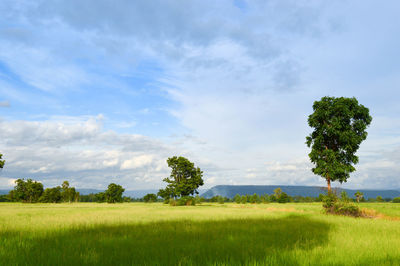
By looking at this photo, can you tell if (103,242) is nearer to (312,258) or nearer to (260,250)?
(260,250)

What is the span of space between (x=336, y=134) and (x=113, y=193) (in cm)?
8136

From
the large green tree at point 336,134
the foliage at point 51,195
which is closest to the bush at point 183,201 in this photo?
the large green tree at point 336,134

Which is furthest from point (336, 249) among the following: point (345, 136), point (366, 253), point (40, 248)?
point (345, 136)

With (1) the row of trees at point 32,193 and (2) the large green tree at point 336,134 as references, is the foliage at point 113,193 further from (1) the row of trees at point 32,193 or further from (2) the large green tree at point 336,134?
(2) the large green tree at point 336,134

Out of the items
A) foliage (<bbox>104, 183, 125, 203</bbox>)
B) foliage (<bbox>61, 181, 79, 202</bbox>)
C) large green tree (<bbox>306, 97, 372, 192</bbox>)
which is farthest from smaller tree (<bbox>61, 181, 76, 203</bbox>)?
large green tree (<bbox>306, 97, 372, 192</bbox>)

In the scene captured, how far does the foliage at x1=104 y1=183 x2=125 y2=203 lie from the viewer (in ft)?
297

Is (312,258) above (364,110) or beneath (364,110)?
beneath

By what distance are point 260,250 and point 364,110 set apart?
105 ft

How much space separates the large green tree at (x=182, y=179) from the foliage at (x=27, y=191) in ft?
214

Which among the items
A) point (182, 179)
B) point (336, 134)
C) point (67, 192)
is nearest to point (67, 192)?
point (67, 192)

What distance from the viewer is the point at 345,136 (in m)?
30.1

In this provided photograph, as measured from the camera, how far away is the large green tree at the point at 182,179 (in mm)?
61347

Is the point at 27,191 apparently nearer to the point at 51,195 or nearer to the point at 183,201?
the point at 51,195

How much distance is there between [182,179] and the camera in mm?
62781
